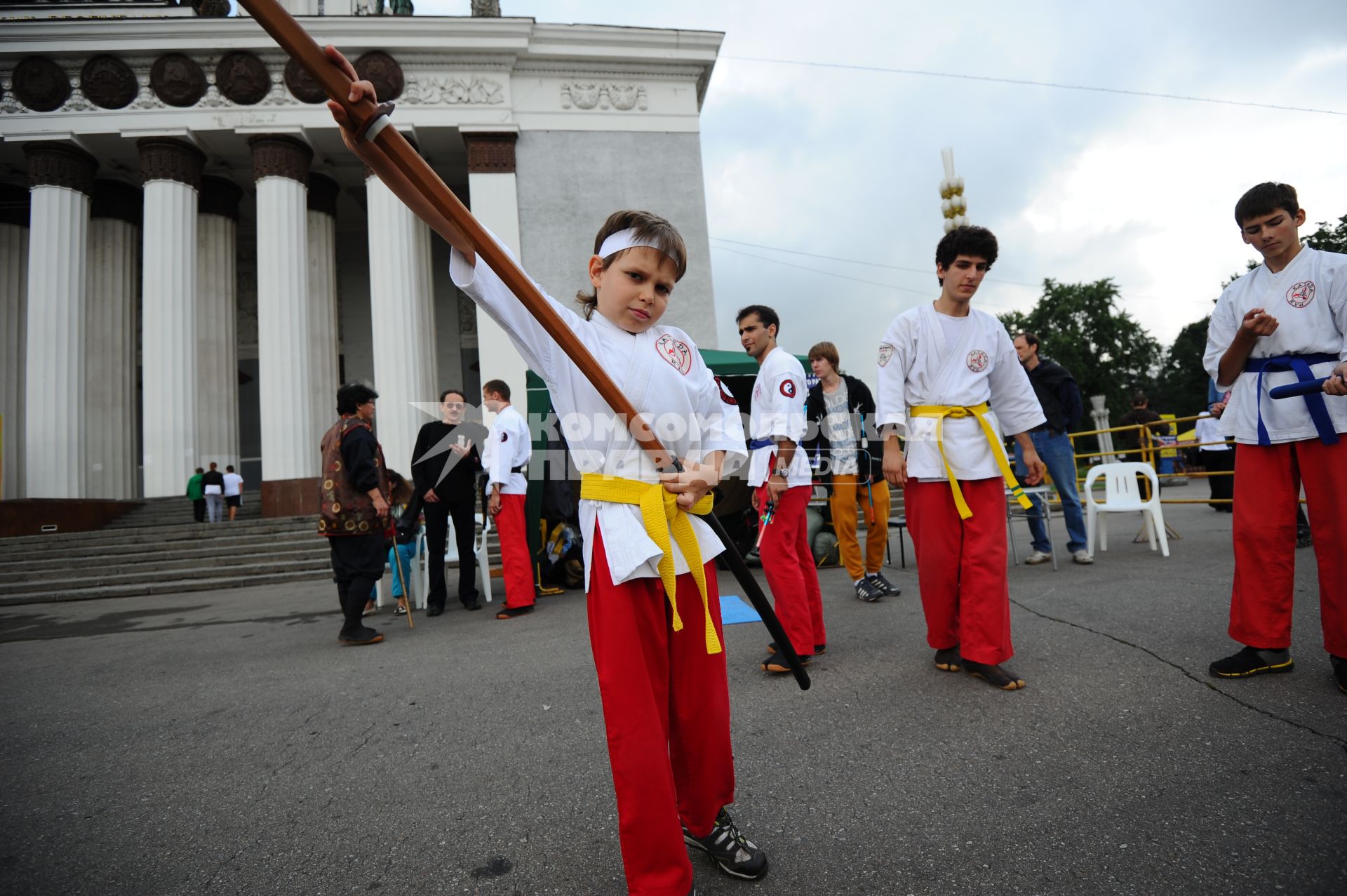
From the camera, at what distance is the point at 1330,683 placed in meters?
2.85

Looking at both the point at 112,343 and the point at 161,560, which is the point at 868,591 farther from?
the point at 112,343

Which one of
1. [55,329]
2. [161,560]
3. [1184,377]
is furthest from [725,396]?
[1184,377]

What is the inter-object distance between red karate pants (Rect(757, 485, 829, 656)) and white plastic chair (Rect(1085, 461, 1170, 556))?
4.08m

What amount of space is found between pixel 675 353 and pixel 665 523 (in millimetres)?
525

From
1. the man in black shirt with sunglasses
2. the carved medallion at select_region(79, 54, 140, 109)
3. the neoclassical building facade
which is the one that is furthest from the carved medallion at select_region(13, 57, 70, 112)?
the man in black shirt with sunglasses

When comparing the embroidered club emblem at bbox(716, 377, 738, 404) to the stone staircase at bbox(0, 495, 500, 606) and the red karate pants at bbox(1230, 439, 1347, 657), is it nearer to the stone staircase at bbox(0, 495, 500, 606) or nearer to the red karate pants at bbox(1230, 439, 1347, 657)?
the red karate pants at bbox(1230, 439, 1347, 657)

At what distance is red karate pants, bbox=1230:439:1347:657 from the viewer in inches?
112

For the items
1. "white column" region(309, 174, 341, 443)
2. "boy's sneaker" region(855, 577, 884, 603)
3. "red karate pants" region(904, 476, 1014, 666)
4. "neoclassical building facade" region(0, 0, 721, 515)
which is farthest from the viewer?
"white column" region(309, 174, 341, 443)

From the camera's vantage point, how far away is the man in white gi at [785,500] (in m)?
3.67

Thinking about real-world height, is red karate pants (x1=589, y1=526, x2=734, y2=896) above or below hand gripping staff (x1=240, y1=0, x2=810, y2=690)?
below

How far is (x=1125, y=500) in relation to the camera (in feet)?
22.7

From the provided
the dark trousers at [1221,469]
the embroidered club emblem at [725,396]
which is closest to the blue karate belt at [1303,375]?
the embroidered club emblem at [725,396]

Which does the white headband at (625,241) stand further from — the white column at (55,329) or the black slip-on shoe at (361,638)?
the white column at (55,329)

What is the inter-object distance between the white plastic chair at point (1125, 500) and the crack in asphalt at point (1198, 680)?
9.02ft
